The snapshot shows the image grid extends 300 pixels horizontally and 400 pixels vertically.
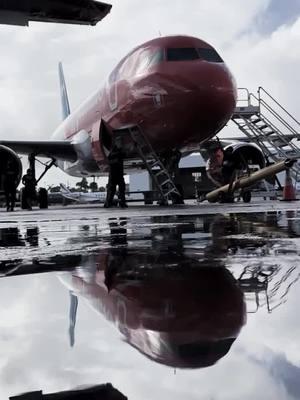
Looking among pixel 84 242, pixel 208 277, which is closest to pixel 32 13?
pixel 84 242

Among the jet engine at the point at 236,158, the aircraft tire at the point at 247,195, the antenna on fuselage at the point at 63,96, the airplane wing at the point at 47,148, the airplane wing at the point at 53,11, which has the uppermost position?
the antenna on fuselage at the point at 63,96

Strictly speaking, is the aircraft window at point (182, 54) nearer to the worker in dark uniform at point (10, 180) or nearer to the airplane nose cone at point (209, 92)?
the airplane nose cone at point (209, 92)

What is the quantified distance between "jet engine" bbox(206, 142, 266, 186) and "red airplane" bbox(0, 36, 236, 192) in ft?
9.44

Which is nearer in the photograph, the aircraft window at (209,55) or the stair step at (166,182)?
the aircraft window at (209,55)

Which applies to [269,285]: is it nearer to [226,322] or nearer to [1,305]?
[226,322]

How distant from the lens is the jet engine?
53.8 feet

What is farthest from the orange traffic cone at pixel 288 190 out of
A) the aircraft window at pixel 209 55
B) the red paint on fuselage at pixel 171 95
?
the aircraft window at pixel 209 55

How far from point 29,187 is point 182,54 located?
6931 millimetres

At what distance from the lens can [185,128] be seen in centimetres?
1234

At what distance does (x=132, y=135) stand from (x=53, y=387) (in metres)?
12.2

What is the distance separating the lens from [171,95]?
11867 millimetres

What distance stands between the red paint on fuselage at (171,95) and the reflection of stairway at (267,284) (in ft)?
30.2

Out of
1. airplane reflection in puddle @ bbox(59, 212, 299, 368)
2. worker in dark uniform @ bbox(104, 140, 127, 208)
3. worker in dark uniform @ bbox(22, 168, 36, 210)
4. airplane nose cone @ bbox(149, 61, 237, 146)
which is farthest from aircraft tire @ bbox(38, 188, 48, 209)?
airplane reflection in puddle @ bbox(59, 212, 299, 368)

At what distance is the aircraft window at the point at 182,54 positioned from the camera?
1220 cm
